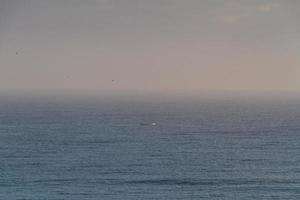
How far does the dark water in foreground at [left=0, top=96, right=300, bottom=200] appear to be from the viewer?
8156cm

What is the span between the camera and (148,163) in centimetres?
10381

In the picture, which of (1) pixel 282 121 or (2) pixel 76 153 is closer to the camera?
(2) pixel 76 153

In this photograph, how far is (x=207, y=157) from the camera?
361 ft

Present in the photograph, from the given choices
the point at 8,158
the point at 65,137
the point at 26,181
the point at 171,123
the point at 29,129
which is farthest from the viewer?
the point at 171,123

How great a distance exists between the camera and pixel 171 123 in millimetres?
191500

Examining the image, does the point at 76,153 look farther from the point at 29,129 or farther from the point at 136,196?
the point at 29,129

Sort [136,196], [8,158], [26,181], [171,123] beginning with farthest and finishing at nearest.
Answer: [171,123], [8,158], [26,181], [136,196]

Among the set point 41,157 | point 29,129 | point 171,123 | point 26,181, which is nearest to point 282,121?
point 171,123

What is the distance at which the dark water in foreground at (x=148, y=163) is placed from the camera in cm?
8156

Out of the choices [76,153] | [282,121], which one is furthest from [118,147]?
[282,121]

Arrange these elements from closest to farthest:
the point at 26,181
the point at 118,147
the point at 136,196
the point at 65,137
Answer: the point at 136,196 < the point at 26,181 < the point at 118,147 < the point at 65,137

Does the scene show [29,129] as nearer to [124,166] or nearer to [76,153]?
[76,153]

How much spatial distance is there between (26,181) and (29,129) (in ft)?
251

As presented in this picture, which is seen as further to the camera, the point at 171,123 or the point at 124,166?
the point at 171,123
